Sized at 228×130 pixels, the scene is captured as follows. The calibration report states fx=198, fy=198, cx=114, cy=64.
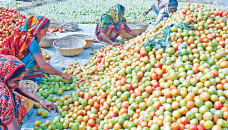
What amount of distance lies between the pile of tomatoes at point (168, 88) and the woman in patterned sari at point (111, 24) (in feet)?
7.52

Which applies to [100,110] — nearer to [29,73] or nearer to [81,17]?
[29,73]

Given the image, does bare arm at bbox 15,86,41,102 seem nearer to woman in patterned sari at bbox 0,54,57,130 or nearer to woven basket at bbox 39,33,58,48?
woman in patterned sari at bbox 0,54,57,130

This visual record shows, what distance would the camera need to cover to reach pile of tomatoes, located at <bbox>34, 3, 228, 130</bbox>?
2236 millimetres

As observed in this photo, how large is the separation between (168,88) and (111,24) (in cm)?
387

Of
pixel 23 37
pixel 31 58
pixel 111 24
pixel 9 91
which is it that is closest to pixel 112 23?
pixel 111 24

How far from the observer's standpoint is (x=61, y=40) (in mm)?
6020

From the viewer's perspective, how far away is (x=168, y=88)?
2578 millimetres

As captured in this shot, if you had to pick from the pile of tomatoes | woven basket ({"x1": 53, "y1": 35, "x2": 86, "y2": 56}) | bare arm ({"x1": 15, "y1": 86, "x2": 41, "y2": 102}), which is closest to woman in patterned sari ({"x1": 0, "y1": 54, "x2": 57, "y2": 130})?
bare arm ({"x1": 15, "y1": 86, "x2": 41, "y2": 102})

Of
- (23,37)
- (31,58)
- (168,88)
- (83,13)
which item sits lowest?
(83,13)

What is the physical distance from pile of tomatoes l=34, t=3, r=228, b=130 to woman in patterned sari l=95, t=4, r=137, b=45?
2291 mm

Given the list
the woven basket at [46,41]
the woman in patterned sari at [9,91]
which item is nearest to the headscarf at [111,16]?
the woven basket at [46,41]

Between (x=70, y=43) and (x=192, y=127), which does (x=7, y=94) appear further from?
(x=70, y=43)

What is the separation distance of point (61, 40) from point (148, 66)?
12.4 feet

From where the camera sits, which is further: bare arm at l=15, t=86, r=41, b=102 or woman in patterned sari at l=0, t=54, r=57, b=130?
bare arm at l=15, t=86, r=41, b=102
